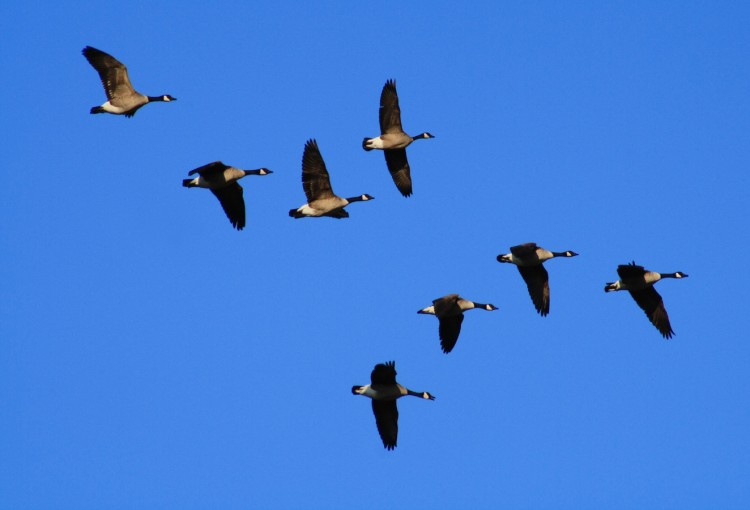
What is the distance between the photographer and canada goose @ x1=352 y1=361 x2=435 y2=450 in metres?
25.0

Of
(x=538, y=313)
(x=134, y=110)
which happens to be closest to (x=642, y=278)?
(x=538, y=313)

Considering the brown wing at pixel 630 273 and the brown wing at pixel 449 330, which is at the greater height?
the brown wing at pixel 630 273

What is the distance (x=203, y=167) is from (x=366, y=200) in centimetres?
421

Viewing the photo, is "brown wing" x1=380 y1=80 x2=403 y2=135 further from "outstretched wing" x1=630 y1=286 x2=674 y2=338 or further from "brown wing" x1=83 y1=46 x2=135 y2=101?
"outstretched wing" x1=630 y1=286 x2=674 y2=338

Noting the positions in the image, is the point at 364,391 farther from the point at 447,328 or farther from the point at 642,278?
the point at 642,278

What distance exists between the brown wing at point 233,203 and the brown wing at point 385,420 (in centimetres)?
444

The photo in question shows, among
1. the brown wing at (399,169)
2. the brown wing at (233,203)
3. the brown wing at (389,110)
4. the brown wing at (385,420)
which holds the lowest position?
the brown wing at (385,420)

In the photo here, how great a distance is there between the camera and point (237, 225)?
89.6 ft

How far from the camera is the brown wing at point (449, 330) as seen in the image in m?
26.9

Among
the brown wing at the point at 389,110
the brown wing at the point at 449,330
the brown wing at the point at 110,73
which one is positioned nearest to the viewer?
the brown wing at the point at 110,73

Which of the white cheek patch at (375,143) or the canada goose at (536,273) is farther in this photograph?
the white cheek patch at (375,143)

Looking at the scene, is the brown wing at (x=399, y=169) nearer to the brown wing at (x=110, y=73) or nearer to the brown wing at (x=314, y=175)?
the brown wing at (x=314, y=175)

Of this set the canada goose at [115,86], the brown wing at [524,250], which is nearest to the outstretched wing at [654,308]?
the brown wing at [524,250]

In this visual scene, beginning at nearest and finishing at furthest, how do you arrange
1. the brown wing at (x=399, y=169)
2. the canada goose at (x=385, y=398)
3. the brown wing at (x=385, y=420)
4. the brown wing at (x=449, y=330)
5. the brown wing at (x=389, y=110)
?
the canada goose at (x=385, y=398)
the brown wing at (x=385, y=420)
the brown wing at (x=449, y=330)
the brown wing at (x=389, y=110)
the brown wing at (x=399, y=169)
